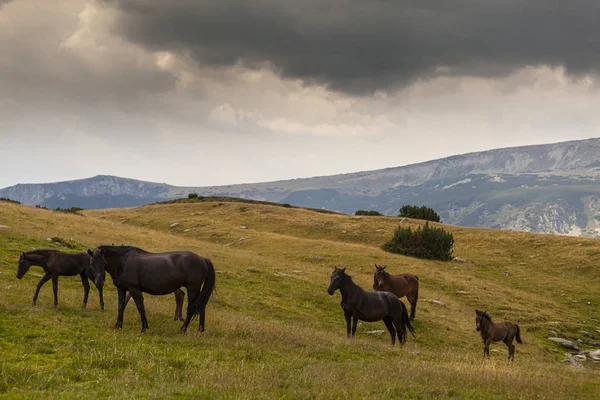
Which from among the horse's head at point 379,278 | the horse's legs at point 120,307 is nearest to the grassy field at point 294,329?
the horse's legs at point 120,307

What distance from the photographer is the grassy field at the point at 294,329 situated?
9977 mm

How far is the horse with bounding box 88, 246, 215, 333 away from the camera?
14336mm

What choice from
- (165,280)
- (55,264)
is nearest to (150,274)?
(165,280)

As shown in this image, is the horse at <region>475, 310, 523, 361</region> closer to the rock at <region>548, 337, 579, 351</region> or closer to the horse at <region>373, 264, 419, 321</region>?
the horse at <region>373, 264, 419, 321</region>

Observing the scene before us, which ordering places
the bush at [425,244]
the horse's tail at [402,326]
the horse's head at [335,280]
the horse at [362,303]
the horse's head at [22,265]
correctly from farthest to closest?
the bush at [425,244] → the horse's tail at [402,326] → the horse at [362,303] → the horse's head at [335,280] → the horse's head at [22,265]

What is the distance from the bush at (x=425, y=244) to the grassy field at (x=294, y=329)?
2.86 meters

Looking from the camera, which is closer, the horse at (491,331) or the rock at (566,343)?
the horse at (491,331)

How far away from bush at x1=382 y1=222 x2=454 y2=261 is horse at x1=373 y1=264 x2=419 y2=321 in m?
23.4

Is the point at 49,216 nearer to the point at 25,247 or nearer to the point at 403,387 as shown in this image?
the point at 25,247

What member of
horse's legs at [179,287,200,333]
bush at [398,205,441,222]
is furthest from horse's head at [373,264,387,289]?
bush at [398,205,441,222]

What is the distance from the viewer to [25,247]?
1060 inches

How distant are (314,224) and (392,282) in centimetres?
4045

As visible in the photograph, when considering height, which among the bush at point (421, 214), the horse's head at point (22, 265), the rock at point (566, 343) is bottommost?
the rock at point (566, 343)

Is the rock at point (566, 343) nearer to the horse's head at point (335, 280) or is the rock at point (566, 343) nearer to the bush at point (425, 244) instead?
the horse's head at point (335, 280)
